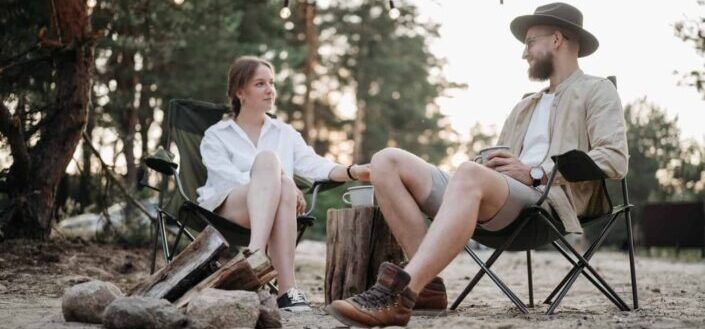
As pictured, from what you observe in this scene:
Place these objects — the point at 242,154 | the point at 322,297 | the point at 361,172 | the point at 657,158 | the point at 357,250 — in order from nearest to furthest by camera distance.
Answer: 1. the point at 357,250
2. the point at 361,172
3. the point at 242,154
4. the point at 322,297
5. the point at 657,158

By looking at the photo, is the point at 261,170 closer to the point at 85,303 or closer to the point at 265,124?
the point at 265,124

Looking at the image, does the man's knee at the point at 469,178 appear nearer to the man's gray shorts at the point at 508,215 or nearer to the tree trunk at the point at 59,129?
the man's gray shorts at the point at 508,215

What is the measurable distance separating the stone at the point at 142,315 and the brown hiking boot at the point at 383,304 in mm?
505

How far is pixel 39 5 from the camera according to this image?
679 centimetres

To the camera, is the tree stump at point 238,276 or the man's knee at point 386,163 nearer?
the tree stump at point 238,276

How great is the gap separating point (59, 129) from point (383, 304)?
11.6 ft

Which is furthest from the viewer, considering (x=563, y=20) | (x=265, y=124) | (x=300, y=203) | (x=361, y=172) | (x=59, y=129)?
(x=59, y=129)

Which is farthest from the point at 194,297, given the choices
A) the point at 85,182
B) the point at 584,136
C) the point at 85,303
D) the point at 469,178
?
the point at 85,182

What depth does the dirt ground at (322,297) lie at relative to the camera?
256cm

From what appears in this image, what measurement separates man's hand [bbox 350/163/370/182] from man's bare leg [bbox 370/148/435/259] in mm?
423

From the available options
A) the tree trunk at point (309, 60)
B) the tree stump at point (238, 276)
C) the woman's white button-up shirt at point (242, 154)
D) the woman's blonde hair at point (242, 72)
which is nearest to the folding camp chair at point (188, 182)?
the woman's white button-up shirt at point (242, 154)

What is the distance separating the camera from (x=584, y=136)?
118 inches

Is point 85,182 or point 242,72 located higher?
point 242,72

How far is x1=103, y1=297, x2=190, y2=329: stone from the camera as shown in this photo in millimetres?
2219
